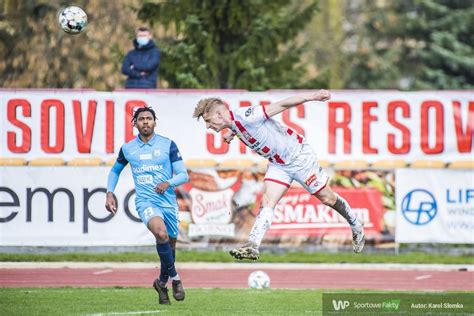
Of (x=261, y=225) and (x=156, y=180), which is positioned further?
(x=156, y=180)

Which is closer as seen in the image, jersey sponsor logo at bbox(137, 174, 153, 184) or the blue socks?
the blue socks

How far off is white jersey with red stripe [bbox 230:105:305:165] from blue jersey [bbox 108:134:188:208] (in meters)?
1.00

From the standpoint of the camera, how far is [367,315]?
1438 centimetres

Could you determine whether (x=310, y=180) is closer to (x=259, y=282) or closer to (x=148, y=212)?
(x=148, y=212)

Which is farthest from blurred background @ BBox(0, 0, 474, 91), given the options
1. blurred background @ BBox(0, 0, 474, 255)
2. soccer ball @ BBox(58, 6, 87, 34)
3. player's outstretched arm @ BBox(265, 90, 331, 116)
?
player's outstretched arm @ BBox(265, 90, 331, 116)

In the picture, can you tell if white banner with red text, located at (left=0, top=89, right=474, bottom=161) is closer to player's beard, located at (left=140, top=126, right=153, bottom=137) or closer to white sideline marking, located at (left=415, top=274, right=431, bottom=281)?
white sideline marking, located at (left=415, top=274, right=431, bottom=281)

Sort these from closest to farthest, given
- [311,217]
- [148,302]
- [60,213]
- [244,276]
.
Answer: [148,302] → [244,276] → [60,213] → [311,217]

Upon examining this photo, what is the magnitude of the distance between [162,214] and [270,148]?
1.57m

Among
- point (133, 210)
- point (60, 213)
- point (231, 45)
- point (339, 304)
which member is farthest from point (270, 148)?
point (231, 45)

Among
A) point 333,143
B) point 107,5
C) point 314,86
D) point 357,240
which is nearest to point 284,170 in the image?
point 357,240

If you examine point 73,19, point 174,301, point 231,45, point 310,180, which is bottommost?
point 174,301

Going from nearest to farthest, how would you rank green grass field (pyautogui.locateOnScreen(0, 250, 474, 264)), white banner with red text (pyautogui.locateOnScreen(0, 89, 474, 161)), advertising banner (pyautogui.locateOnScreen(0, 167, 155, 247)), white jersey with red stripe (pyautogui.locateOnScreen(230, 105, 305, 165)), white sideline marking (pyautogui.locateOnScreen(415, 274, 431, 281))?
white jersey with red stripe (pyautogui.locateOnScreen(230, 105, 305, 165)) < white sideline marking (pyautogui.locateOnScreen(415, 274, 431, 281)) < advertising banner (pyautogui.locateOnScreen(0, 167, 155, 247)) < green grass field (pyautogui.locateOnScreen(0, 250, 474, 264)) < white banner with red text (pyautogui.locateOnScreen(0, 89, 474, 161))

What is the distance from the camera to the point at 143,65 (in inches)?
898

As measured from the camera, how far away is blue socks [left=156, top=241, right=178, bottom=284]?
49.6ft
